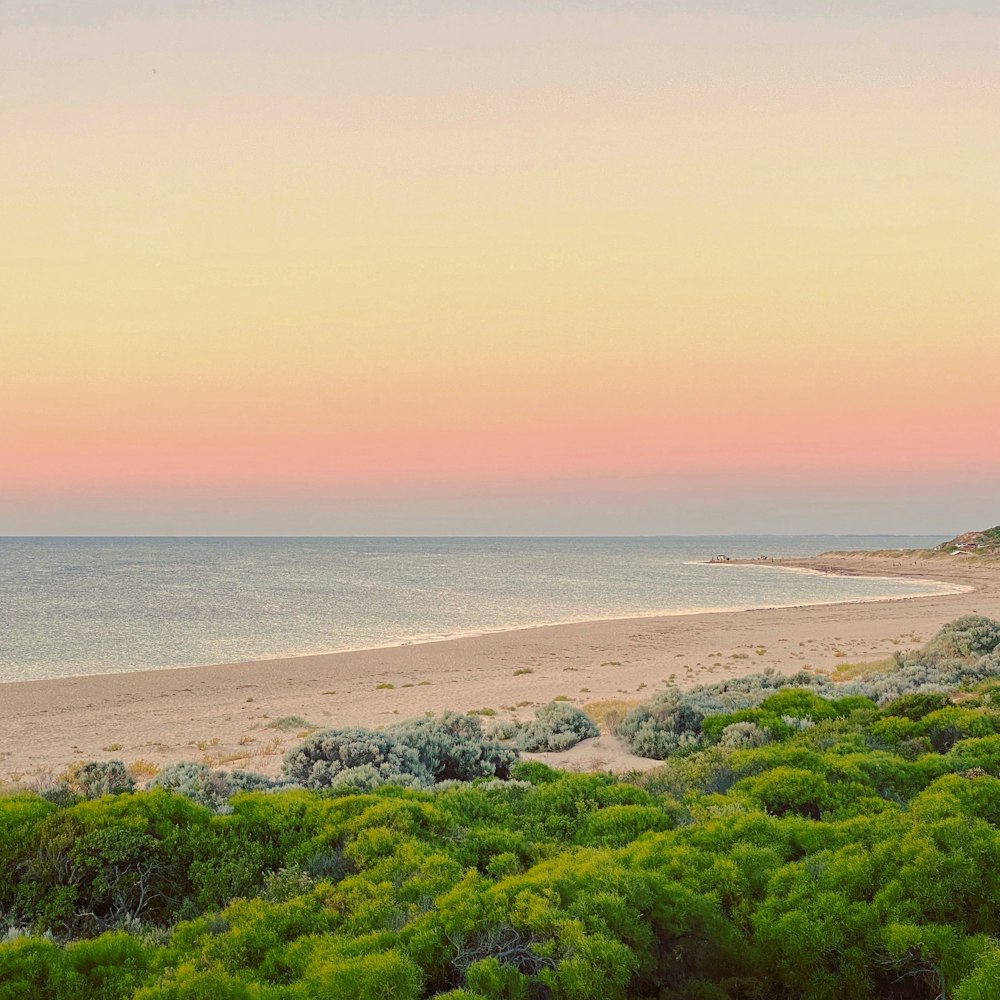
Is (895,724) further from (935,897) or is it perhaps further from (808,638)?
(808,638)

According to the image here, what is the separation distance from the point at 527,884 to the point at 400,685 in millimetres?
19745

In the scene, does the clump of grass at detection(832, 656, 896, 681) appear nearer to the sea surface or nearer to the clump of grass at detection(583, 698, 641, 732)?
the clump of grass at detection(583, 698, 641, 732)

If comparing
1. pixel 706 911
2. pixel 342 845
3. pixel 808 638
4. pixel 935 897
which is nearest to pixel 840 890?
pixel 935 897

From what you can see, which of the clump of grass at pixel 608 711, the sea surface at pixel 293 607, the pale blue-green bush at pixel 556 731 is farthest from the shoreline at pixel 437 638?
the pale blue-green bush at pixel 556 731

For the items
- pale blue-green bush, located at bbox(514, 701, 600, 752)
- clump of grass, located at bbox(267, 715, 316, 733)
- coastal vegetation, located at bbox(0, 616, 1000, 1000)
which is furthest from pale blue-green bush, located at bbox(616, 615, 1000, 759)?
clump of grass, located at bbox(267, 715, 316, 733)

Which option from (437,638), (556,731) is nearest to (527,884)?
(556,731)

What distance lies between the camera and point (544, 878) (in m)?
5.49

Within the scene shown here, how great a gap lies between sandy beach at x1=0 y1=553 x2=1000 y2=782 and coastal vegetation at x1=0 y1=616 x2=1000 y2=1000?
4056 millimetres

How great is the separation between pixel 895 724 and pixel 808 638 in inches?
940

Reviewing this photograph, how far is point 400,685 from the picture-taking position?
973 inches

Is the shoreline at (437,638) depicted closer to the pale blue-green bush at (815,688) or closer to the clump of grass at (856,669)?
the clump of grass at (856,669)

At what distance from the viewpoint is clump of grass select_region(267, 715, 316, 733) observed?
17.1 metres

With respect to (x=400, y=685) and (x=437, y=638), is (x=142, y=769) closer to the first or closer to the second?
(x=400, y=685)

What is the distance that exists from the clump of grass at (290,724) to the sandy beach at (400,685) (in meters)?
0.06
